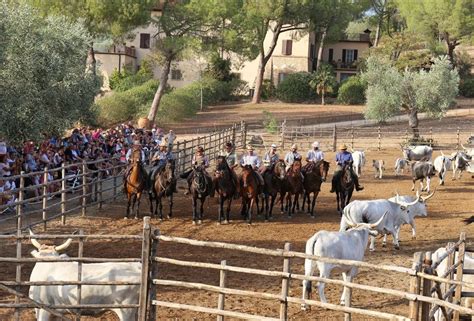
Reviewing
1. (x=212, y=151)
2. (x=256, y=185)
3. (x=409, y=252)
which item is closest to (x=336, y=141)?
(x=212, y=151)

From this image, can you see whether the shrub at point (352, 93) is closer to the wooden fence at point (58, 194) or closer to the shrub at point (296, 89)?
the shrub at point (296, 89)

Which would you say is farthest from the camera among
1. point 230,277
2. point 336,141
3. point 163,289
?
point 336,141

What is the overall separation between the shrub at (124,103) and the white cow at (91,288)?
38.0 meters

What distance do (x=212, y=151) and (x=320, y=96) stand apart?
1094 inches

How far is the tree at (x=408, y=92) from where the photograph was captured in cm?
4431

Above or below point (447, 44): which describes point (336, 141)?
below

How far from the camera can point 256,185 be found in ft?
65.6

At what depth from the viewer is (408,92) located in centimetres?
4466

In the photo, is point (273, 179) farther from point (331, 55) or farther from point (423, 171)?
point (331, 55)

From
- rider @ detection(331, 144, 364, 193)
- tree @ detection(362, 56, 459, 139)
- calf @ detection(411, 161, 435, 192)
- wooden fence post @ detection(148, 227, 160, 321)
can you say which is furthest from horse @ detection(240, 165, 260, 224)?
tree @ detection(362, 56, 459, 139)

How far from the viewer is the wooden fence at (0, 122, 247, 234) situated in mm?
16347

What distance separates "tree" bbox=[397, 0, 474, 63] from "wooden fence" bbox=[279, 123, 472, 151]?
15.3 meters

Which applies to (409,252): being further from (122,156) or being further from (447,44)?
(447,44)

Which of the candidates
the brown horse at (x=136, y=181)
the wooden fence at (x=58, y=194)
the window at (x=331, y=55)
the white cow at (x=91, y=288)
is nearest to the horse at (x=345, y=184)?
the brown horse at (x=136, y=181)
